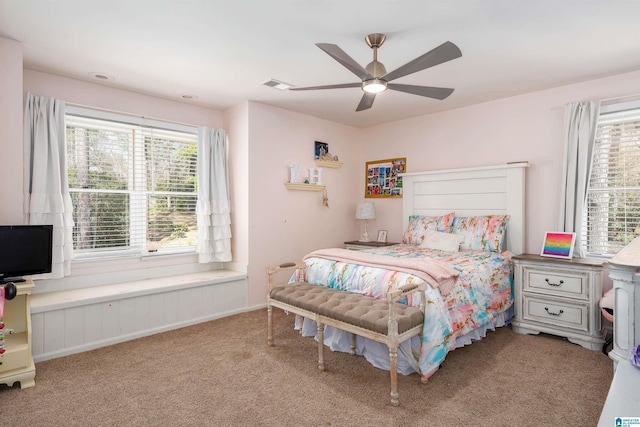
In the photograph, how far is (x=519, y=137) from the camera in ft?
13.2

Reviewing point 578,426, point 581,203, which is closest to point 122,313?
point 578,426

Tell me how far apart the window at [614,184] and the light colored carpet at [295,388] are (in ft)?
3.78

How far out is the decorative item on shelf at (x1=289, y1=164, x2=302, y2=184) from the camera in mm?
4625

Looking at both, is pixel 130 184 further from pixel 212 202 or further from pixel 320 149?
pixel 320 149

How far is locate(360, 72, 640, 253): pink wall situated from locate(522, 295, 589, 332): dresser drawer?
0.80 meters

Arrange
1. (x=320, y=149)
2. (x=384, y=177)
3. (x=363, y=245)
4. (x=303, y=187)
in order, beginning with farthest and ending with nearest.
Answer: (x=384, y=177), (x=320, y=149), (x=363, y=245), (x=303, y=187)

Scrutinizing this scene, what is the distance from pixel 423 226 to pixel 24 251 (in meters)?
3.95

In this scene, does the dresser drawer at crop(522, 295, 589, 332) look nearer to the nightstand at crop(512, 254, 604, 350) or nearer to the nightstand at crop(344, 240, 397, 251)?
the nightstand at crop(512, 254, 604, 350)

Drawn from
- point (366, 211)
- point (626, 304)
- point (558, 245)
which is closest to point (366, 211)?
point (366, 211)

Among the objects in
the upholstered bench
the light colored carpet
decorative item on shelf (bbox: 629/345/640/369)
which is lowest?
the light colored carpet

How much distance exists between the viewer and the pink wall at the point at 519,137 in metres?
3.69

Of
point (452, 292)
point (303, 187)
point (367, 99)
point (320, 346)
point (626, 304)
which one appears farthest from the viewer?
point (303, 187)

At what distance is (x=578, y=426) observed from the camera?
1.95 meters

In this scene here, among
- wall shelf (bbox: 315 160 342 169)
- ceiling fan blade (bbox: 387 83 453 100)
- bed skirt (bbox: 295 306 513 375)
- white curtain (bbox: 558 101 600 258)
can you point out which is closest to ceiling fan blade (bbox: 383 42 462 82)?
ceiling fan blade (bbox: 387 83 453 100)
